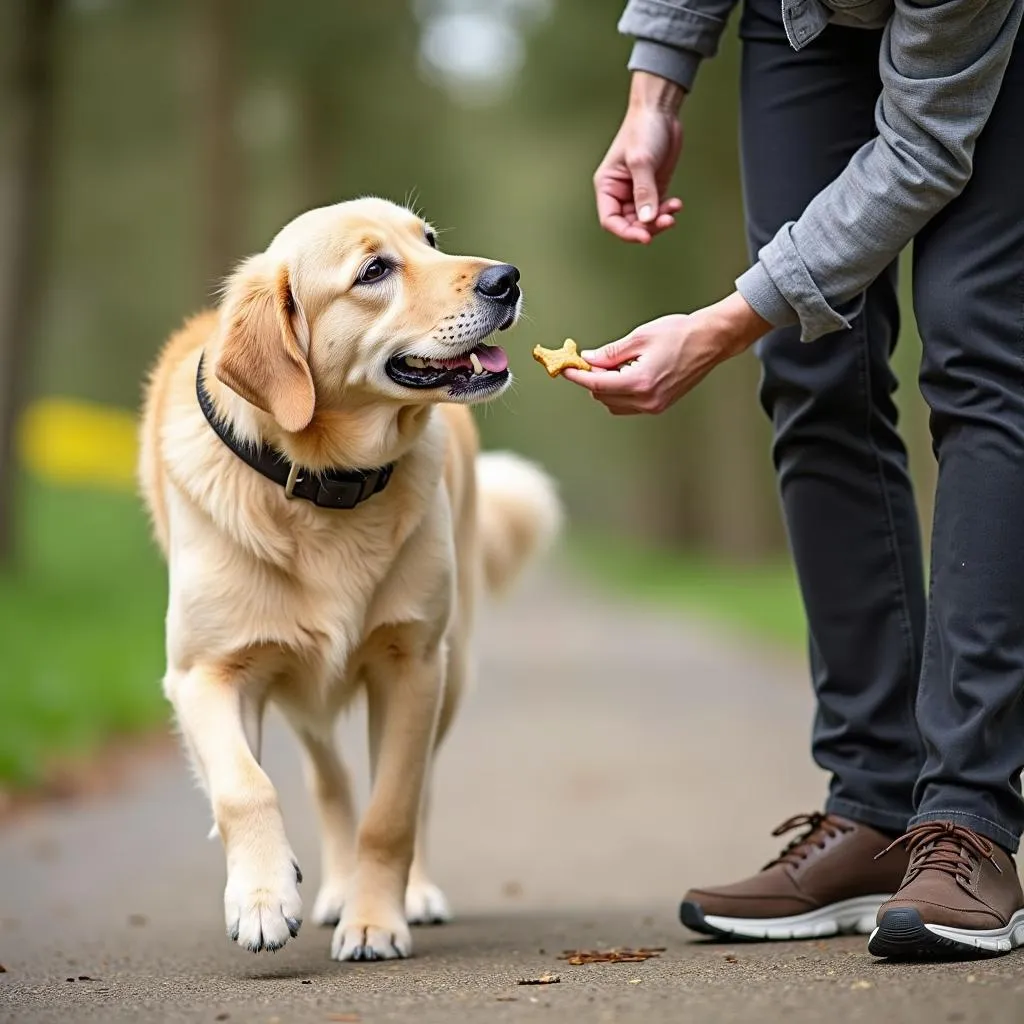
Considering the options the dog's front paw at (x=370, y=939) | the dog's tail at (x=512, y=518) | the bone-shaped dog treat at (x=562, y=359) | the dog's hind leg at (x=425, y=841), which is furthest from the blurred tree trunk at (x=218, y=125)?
the dog's front paw at (x=370, y=939)

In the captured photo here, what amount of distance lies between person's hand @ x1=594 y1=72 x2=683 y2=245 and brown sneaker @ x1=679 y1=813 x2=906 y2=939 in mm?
1320

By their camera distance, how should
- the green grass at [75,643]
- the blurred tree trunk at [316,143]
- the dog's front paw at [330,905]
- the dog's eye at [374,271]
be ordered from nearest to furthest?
the dog's eye at [374,271] → the dog's front paw at [330,905] → the green grass at [75,643] → the blurred tree trunk at [316,143]

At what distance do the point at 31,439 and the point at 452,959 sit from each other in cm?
2199

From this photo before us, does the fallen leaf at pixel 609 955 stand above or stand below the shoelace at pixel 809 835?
below

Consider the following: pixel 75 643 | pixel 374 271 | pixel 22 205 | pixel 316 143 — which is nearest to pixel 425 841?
pixel 374 271

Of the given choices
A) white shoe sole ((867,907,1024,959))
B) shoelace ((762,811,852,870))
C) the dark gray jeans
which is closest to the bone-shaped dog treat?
the dark gray jeans

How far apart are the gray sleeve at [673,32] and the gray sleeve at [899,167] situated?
1.99 feet

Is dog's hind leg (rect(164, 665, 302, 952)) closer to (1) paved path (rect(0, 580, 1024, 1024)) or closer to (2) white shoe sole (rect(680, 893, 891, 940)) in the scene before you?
(1) paved path (rect(0, 580, 1024, 1024))

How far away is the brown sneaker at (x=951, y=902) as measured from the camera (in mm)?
2635

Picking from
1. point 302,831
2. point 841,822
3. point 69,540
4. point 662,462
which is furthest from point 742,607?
point 662,462

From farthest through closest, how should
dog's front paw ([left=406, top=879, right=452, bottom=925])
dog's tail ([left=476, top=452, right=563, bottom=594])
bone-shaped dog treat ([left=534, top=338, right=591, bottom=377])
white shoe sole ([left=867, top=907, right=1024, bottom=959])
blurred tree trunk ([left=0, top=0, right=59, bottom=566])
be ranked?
blurred tree trunk ([left=0, top=0, right=59, bottom=566]), dog's tail ([left=476, top=452, right=563, bottom=594]), dog's front paw ([left=406, top=879, right=452, bottom=925]), bone-shaped dog treat ([left=534, top=338, right=591, bottom=377]), white shoe sole ([left=867, top=907, right=1024, bottom=959])

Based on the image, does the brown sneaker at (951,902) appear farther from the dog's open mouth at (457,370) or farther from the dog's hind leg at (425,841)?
the dog's hind leg at (425,841)

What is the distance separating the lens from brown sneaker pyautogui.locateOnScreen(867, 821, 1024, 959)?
8.64 ft

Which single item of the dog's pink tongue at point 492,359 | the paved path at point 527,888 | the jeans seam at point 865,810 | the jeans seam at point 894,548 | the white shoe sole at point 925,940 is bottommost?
the paved path at point 527,888
